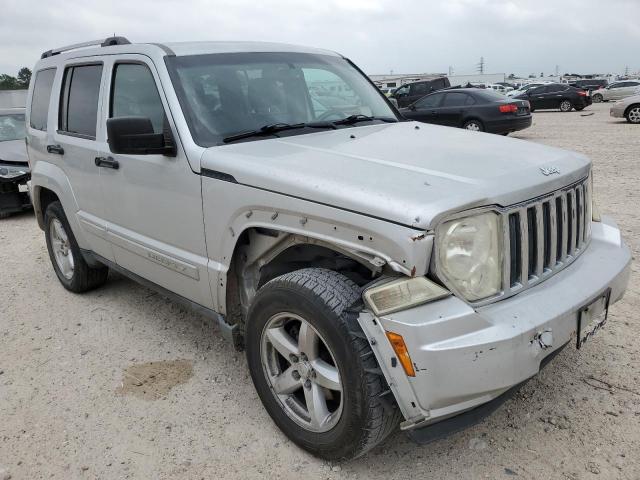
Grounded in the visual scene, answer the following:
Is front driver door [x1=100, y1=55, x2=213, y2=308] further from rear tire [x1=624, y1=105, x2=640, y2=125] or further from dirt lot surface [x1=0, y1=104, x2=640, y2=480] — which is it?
rear tire [x1=624, y1=105, x2=640, y2=125]

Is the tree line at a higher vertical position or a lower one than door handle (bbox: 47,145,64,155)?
higher

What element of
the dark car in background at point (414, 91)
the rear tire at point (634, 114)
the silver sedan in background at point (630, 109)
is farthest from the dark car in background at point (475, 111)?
the rear tire at point (634, 114)

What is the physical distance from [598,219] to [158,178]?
257 centimetres

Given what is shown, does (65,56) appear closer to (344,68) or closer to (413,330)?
(344,68)

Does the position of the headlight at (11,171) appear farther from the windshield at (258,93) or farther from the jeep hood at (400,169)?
the jeep hood at (400,169)

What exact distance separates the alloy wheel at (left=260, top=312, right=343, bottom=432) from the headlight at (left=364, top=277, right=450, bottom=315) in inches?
15.1

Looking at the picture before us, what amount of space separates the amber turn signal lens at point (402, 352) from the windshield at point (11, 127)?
931cm

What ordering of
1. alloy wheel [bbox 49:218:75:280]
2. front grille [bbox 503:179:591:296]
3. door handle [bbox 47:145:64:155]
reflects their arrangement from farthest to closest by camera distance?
1. alloy wheel [bbox 49:218:75:280]
2. door handle [bbox 47:145:64:155]
3. front grille [bbox 503:179:591:296]

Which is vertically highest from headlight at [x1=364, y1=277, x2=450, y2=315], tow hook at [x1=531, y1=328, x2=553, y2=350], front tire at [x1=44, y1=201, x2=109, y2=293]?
headlight at [x1=364, y1=277, x2=450, y2=315]

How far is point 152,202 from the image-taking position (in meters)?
3.26

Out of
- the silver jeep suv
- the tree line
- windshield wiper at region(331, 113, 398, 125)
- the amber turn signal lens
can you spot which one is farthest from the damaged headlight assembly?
the tree line

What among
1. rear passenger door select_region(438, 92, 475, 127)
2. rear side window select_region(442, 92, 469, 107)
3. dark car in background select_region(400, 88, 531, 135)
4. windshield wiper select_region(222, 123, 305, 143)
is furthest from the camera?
rear side window select_region(442, 92, 469, 107)

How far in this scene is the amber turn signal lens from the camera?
2008 mm

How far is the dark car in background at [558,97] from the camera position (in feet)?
87.0
